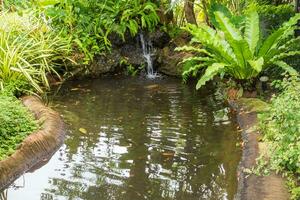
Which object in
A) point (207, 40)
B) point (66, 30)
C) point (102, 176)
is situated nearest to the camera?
point (102, 176)

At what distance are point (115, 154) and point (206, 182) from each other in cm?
122

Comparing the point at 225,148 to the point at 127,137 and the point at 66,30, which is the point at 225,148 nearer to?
the point at 127,137

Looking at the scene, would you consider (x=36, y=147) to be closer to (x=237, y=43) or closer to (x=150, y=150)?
(x=150, y=150)

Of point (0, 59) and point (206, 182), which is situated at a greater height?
point (0, 59)

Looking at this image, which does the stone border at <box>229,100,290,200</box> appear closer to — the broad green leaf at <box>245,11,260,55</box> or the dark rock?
the broad green leaf at <box>245,11,260,55</box>

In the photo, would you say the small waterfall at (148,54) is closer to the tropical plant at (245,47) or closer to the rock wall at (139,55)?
the rock wall at (139,55)

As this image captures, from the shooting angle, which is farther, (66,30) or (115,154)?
(66,30)

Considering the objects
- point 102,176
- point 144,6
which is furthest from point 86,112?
point 144,6

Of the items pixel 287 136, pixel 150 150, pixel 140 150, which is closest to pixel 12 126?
pixel 140 150

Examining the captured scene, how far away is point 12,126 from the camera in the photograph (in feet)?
17.4

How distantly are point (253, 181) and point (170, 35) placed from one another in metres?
6.17

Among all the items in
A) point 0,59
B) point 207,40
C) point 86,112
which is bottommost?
point 86,112

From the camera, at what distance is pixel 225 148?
5574 millimetres

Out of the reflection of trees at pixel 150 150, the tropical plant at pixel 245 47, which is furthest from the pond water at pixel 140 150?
the tropical plant at pixel 245 47
